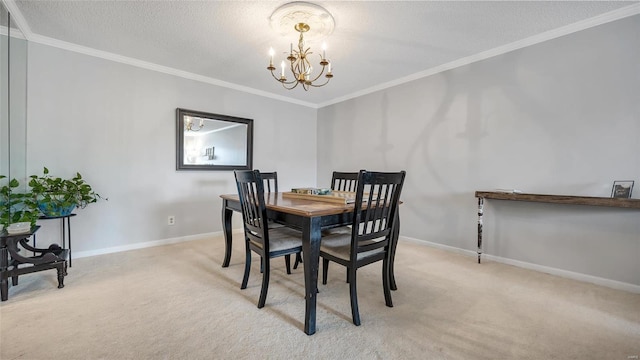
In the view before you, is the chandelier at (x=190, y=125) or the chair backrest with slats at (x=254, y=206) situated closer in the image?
the chair backrest with slats at (x=254, y=206)

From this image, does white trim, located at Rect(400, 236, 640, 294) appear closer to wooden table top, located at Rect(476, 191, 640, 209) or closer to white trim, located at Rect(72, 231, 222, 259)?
wooden table top, located at Rect(476, 191, 640, 209)

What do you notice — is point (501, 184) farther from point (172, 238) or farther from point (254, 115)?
point (172, 238)

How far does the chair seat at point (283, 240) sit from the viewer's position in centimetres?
185

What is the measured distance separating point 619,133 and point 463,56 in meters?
1.54

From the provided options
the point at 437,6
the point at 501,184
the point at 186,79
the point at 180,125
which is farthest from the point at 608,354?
the point at 186,79

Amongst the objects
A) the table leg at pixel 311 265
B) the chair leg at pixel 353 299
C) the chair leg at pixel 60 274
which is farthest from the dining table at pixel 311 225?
the chair leg at pixel 60 274

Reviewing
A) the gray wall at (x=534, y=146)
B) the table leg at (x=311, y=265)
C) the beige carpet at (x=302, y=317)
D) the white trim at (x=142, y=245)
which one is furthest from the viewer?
the white trim at (x=142, y=245)

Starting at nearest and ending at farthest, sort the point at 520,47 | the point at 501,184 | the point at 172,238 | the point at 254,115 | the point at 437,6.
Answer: the point at 437,6 < the point at 520,47 < the point at 501,184 < the point at 172,238 < the point at 254,115

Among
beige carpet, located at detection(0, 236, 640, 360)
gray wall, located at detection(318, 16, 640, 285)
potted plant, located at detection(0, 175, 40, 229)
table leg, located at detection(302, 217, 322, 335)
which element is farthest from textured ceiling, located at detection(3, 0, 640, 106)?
beige carpet, located at detection(0, 236, 640, 360)

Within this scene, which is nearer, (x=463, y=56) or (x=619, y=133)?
(x=619, y=133)

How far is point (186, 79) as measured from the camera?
3480 mm

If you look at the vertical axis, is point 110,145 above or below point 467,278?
above

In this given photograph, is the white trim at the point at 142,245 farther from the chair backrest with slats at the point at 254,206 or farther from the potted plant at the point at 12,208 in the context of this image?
the chair backrest with slats at the point at 254,206

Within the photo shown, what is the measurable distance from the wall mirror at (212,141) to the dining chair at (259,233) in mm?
1953
